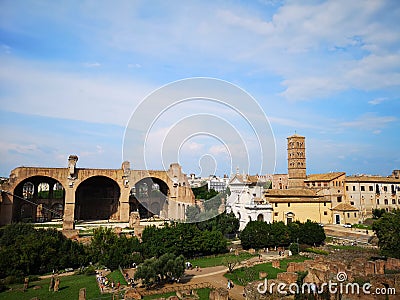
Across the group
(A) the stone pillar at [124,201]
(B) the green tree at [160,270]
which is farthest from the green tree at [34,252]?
(A) the stone pillar at [124,201]

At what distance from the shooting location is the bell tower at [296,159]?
185ft

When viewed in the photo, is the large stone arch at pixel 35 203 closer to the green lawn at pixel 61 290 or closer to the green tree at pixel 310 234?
the green lawn at pixel 61 290

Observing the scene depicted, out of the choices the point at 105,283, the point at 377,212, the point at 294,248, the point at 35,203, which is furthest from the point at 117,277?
the point at 377,212

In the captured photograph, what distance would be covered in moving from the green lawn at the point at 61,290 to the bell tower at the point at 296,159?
41998 mm

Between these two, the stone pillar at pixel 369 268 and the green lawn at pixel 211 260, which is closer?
the stone pillar at pixel 369 268

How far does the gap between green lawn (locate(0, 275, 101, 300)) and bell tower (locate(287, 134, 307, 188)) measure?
41998mm

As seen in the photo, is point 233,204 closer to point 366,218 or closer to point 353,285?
Answer: point 366,218

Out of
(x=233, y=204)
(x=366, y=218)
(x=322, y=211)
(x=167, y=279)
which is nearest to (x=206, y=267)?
(x=167, y=279)

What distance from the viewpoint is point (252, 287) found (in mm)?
15953

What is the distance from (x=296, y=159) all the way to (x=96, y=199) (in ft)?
115

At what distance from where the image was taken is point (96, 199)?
50.9 m

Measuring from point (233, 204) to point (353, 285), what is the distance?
26034mm

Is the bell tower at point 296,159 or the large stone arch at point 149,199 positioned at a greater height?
the bell tower at point 296,159

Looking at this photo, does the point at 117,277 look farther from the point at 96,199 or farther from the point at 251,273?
the point at 96,199
